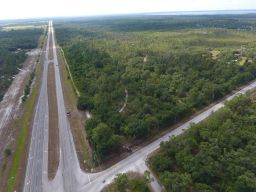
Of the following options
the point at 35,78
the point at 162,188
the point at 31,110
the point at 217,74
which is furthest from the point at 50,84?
the point at 162,188

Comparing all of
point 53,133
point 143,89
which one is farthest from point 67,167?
point 143,89

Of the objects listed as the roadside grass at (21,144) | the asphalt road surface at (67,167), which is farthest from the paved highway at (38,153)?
the roadside grass at (21,144)

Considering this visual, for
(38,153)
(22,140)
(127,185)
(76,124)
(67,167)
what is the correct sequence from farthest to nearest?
(76,124) < (22,140) < (38,153) < (67,167) < (127,185)

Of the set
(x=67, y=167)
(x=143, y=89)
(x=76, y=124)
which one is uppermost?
(x=143, y=89)

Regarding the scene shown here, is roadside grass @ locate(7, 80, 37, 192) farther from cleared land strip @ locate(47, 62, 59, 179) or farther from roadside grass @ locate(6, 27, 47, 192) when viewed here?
cleared land strip @ locate(47, 62, 59, 179)

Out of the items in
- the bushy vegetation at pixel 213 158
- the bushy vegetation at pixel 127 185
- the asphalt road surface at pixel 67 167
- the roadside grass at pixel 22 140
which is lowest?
the roadside grass at pixel 22 140

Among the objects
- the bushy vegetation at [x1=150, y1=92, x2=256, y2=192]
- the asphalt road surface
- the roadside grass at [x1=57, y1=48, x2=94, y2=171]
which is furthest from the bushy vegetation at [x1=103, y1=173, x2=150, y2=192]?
the roadside grass at [x1=57, y1=48, x2=94, y2=171]

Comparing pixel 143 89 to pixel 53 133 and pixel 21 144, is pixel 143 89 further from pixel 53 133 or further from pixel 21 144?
pixel 21 144

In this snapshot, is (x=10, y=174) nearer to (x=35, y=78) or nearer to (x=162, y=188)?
(x=162, y=188)

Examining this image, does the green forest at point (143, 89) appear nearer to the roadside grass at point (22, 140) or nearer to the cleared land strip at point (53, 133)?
the cleared land strip at point (53, 133)
